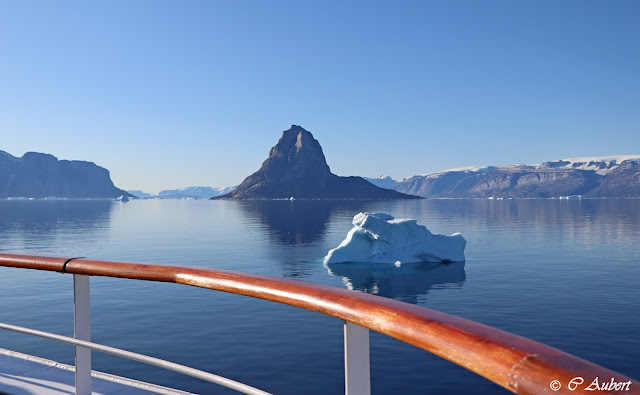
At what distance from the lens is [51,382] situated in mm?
3096

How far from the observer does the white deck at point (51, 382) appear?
2949mm

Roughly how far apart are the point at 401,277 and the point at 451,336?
97.9 feet

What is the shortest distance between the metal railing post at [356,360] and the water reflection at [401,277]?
21.9 meters

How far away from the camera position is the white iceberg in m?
34.7

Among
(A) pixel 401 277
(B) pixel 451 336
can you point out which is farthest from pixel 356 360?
(A) pixel 401 277

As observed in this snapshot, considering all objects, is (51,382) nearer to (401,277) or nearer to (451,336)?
(451,336)

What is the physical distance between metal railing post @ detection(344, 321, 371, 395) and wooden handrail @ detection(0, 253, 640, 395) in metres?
0.06

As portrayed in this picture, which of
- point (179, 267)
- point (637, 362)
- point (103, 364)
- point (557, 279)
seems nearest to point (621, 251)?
point (557, 279)

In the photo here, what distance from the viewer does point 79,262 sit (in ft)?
7.34

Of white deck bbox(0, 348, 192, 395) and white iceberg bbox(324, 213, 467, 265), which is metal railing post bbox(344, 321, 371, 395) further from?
white iceberg bbox(324, 213, 467, 265)

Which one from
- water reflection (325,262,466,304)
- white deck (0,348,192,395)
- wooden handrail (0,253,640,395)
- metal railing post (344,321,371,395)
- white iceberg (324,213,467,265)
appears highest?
wooden handrail (0,253,640,395)

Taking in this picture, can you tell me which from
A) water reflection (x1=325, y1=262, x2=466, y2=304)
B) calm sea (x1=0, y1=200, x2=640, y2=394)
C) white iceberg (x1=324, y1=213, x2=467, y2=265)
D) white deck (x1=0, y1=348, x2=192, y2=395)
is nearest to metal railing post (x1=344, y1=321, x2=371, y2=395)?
white deck (x1=0, y1=348, x2=192, y2=395)

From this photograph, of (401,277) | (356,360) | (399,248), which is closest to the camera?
(356,360)

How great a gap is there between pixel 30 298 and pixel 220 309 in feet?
30.2
